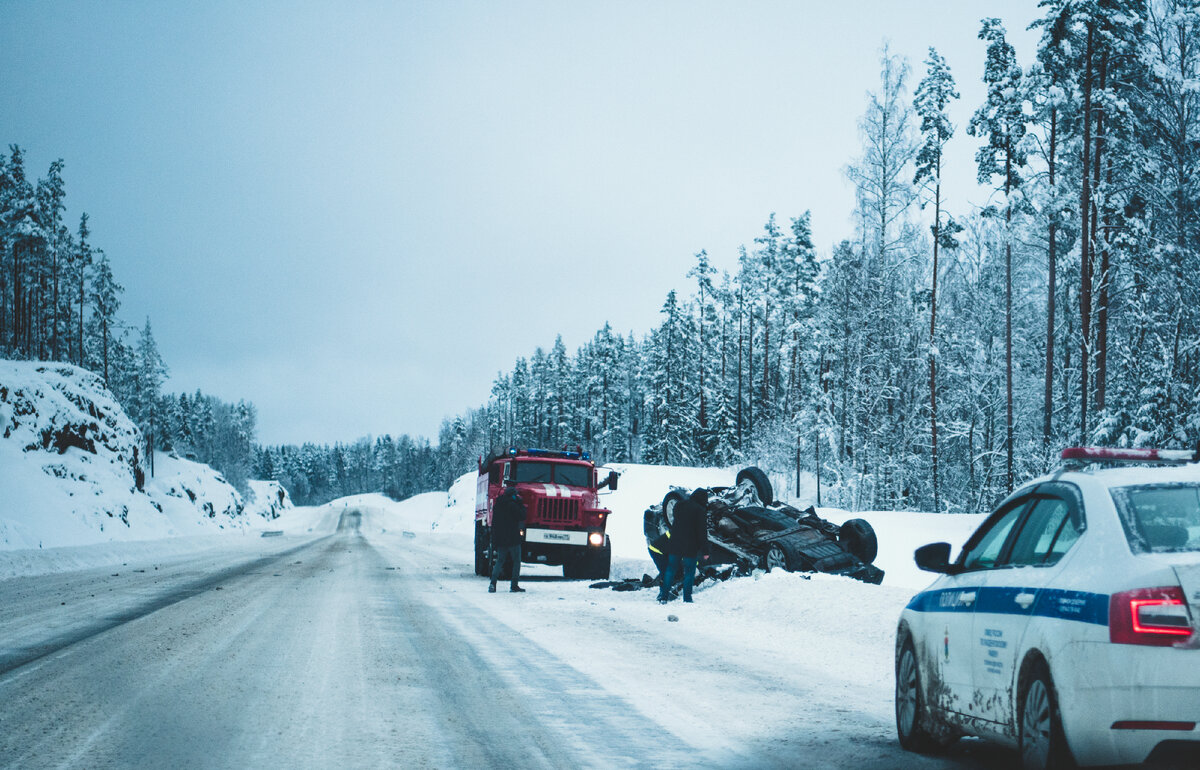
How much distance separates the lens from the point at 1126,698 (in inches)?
169

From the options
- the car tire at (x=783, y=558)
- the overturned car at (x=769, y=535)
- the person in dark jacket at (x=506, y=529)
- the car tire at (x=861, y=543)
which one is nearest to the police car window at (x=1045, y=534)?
the overturned car at (x=769, y=535)

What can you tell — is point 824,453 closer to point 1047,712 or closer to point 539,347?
point 1047,712

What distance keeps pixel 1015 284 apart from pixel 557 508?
32.1 metres

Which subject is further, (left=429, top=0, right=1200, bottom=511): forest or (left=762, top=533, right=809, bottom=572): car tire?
(left=429, top=0, right=1200, bottom=511): forest

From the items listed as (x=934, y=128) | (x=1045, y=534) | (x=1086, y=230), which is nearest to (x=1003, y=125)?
(x=934, y=128)

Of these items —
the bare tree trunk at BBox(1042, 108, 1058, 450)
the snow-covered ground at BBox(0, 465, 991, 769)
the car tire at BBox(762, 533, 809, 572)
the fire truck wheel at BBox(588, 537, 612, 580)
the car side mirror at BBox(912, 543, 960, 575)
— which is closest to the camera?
the car side mirror at BBox(912, 543, 960, 575)

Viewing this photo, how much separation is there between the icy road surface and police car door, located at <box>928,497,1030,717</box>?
2.32 ft

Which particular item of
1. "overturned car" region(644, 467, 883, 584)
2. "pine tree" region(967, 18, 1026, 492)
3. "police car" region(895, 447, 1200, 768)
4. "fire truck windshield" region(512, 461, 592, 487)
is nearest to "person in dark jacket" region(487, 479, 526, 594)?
"overturned car" region(644, 467, 883, 584)

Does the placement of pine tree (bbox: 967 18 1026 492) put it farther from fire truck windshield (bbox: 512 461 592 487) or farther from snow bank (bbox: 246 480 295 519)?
snow bank (bbox: 246 480 295 519)

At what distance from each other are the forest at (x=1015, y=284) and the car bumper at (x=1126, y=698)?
69.2 ft

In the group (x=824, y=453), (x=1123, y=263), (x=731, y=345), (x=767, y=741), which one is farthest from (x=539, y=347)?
(x=767, y=741)

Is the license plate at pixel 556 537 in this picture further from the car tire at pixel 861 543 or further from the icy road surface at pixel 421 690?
the car tire at pixel 861 543

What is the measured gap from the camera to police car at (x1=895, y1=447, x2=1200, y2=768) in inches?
168

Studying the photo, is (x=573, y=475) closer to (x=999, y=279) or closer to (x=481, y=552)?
(x=481, y=552)
